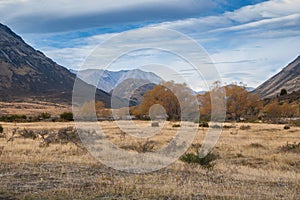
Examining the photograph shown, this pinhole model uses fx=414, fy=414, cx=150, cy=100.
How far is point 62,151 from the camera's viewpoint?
19469 mm

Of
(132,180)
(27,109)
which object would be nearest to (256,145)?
(132,180)

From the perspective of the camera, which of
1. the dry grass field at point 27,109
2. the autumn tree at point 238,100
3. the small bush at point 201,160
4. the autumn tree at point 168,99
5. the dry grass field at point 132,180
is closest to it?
the dry grass field at point 132,180

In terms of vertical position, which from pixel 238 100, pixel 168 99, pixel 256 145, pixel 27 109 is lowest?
pixel 256 145

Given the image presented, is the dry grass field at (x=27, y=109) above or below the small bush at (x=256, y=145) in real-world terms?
above

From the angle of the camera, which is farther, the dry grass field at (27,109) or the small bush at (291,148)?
the dry grass field at (27,109)

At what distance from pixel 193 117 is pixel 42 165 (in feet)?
128

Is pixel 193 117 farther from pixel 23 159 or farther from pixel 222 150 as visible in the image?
pixel 23 159

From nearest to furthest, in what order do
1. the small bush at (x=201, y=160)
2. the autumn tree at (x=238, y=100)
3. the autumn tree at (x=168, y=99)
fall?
1. the small bush at (x=201, y=160)
2. the autumn tree at (x=168, y=99)
3. the autumn tree at (x=238, y=100)

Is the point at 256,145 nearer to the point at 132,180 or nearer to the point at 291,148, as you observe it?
the point at 291,148

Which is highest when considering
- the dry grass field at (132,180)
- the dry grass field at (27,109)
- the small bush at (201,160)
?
the dry grass field at (27,109)

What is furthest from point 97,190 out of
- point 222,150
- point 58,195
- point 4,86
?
point 4,86

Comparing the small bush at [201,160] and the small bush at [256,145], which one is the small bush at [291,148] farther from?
the small bush at [201,160]

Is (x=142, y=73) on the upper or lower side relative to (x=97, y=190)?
upper

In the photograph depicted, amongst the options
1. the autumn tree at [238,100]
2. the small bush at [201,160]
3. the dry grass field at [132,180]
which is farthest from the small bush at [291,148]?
the autumn tree at [238,100]
